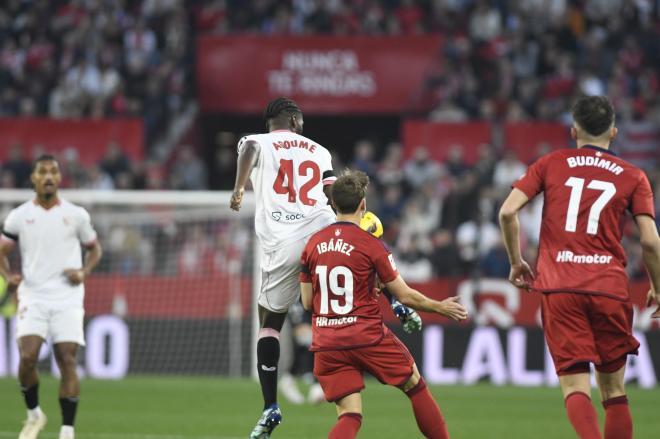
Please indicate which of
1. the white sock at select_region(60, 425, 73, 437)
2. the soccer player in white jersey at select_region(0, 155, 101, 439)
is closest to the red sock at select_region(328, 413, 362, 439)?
the white sock at select_region(60, 425, 73, 437)

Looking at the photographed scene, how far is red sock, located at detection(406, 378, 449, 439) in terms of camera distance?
761 centimetres

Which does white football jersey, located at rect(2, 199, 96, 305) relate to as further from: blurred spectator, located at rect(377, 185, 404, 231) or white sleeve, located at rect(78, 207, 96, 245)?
blurred spectator, located at rect(377, 185, 404, 231)

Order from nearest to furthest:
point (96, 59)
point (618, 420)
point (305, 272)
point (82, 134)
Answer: point (618, 420) → point (305, 272) → point (82, 134) → point (96, 59)

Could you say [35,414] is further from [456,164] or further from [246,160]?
[456,164]

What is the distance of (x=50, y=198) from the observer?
33.4ft

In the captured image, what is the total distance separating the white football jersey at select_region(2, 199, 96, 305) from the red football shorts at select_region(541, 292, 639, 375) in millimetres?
4295

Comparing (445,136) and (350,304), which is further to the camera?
(445,136)

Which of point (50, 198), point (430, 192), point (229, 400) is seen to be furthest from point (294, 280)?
point (430, 192)

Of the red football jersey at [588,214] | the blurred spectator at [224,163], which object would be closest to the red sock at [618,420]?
the red football jersey at [588,214]

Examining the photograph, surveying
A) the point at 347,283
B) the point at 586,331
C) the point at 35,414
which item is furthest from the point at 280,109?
the point at 35,414

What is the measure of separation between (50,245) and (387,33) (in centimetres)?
1490

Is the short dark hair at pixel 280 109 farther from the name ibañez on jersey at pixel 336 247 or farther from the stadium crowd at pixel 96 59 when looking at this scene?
the stadium crowd at pixel 96 59

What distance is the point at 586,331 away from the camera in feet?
23.7

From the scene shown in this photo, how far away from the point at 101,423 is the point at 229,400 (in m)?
2.65
